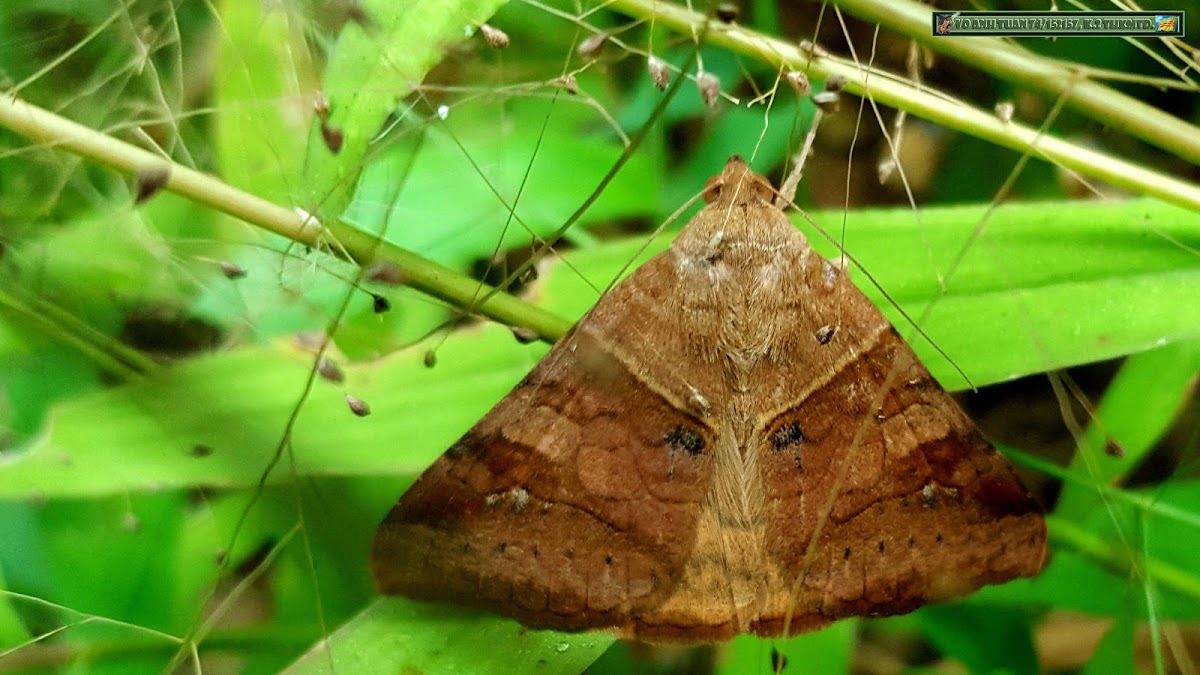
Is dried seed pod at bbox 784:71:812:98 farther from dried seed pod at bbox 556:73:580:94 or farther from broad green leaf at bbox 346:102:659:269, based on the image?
broad green leaf at bbox 346:102:659:269

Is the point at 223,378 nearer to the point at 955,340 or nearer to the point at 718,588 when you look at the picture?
the point at 718,588

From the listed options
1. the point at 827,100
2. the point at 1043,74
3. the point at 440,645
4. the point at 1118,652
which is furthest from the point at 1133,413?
the point at 440,645

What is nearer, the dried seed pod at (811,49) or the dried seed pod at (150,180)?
the dried seed pod at (150,180)

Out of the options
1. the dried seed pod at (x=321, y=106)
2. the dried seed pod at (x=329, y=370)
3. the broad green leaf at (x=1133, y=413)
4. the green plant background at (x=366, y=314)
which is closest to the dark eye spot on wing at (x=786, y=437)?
the green plant background at (x=366, y=314)

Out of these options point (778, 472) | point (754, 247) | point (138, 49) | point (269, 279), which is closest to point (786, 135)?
point (754, 247)

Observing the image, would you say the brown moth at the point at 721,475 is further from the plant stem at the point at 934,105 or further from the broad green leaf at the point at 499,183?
the broad green leaf at the point at 499,183

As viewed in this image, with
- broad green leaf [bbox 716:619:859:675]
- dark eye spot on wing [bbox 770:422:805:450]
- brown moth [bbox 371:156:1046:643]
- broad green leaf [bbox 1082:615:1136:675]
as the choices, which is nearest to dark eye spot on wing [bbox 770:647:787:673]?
broad green leaf [bbox 716:619:859:675]

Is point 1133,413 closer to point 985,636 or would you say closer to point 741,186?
point 985,636
